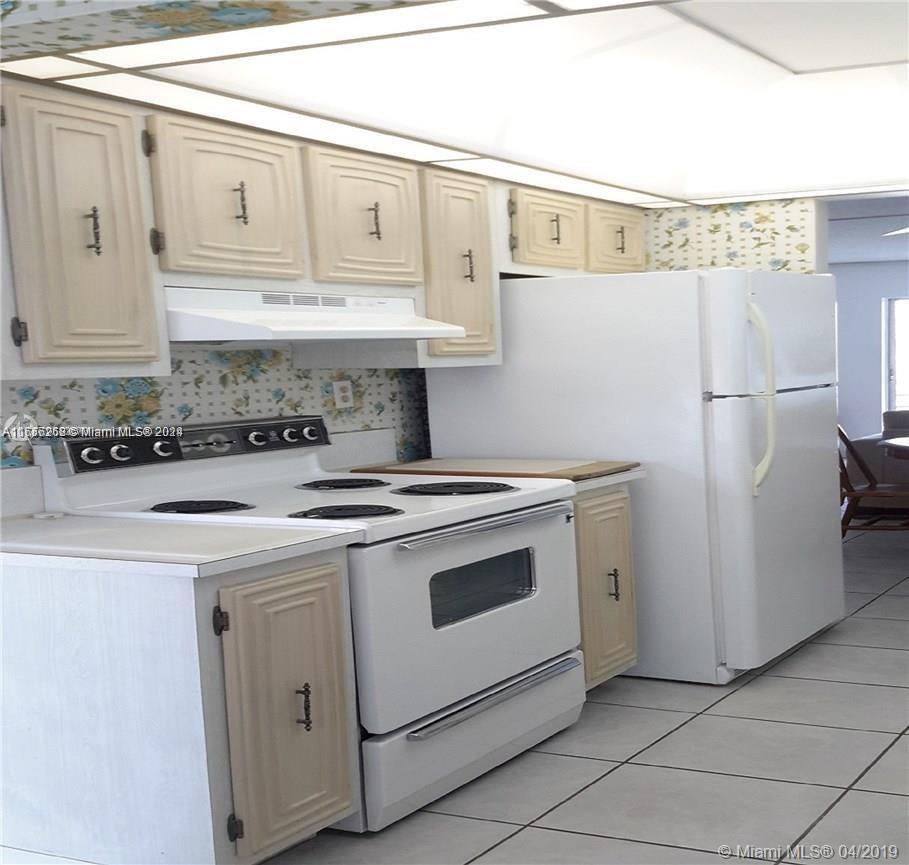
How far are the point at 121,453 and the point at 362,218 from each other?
3.34 feet

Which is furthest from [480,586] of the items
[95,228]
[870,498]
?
[870,498]

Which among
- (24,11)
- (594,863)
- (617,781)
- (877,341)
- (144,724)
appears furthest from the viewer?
(877,341)

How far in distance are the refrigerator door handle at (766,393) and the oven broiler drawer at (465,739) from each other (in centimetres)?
94

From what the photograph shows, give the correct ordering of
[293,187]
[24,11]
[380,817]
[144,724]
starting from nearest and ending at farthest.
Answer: [24,11]
[144,724]
[380,817]
[293,187]

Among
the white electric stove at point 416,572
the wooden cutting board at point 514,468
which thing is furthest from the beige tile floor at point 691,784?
the wooden cutting board at point 514,468

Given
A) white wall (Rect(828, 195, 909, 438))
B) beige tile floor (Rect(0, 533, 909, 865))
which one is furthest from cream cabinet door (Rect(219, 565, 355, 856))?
white wall (Rect(828, 195, 909, 438))

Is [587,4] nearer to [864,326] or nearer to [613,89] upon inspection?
[613,89]

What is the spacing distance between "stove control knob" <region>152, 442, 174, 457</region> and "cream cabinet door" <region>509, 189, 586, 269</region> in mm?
1578

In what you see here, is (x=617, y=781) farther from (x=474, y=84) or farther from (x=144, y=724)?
(x=474, y=84)

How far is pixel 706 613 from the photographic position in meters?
4.17

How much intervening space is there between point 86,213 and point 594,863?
1.92 meters

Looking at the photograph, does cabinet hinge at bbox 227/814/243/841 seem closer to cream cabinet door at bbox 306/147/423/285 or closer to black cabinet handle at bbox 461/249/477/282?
cream cabinet door at bbox 306/147/423/285

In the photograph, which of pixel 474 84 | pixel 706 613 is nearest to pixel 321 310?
pixel 474 84

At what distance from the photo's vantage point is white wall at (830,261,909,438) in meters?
12.4
